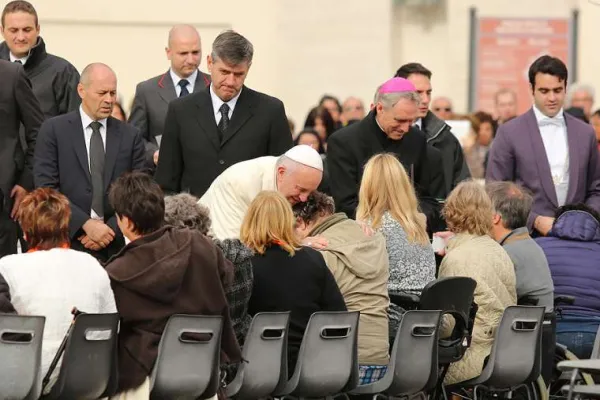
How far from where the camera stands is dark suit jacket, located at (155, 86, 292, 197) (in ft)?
33.4

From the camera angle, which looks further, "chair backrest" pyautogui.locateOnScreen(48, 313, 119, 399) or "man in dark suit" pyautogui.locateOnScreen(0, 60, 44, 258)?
"man in dark suit" pyautogui.locateOnScreen(0, 60, 44, 258)

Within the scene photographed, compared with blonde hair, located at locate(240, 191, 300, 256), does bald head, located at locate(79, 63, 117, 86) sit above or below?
above

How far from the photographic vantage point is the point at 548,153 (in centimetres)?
1173

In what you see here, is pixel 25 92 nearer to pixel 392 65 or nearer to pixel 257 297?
pixel 257 297

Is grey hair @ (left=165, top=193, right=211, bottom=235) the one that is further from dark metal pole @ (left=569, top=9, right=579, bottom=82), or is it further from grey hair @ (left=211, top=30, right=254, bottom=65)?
dark metal pole @ (left=569, top=9, right=579, bottom=82)

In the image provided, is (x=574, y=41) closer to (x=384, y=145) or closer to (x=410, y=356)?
(x=384, y=145)

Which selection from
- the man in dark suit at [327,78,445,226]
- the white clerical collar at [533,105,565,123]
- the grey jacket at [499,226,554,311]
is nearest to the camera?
the grey jacket at [499,226,554,311]

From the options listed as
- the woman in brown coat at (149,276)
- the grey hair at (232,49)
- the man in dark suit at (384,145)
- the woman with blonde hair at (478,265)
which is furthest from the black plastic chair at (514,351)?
the woman in brown coat at (149,276)

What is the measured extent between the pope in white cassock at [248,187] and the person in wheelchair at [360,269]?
0.37 ft

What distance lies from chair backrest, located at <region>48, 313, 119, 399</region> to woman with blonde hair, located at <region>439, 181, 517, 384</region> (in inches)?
110

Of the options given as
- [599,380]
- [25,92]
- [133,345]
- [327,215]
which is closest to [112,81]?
[25,92]

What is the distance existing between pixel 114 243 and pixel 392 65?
10871 millimetres

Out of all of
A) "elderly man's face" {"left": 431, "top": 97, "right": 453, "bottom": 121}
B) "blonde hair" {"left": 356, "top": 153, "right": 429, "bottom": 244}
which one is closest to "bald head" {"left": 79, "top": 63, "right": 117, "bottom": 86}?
"blonde hair" {"left": 356, "top": 153, "right": 429, "bottom": 244}

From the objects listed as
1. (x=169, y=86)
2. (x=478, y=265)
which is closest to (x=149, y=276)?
(x=478, y=265)
